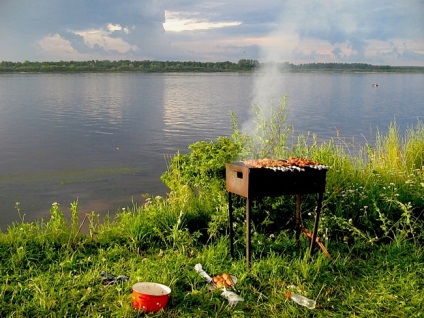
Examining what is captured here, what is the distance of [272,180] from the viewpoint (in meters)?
4.12

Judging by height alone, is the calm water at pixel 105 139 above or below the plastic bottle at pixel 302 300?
below

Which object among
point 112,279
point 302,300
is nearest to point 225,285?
point 302,300

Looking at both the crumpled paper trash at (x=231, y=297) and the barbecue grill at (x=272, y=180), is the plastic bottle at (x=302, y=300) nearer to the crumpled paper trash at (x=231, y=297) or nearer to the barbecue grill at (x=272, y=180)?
the crumpled paper trash at (x=231, y=297)

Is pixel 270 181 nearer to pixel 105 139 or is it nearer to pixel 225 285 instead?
pixel 225 285

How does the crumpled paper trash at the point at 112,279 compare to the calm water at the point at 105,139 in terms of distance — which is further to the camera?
the calm water at the point at 105,139

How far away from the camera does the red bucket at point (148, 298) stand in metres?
3.40

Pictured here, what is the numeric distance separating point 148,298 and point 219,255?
1200 millimetres

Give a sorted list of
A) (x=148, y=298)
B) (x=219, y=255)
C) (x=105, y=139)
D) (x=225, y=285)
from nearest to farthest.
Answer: (x=148, y=298)
(x=225, y=285)
(x=219, y=255)
(x=105, y=139)

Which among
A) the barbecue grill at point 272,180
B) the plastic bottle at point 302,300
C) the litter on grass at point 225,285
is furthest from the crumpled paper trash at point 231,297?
the barbecue grill at point 272,180

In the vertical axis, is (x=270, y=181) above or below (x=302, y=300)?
above

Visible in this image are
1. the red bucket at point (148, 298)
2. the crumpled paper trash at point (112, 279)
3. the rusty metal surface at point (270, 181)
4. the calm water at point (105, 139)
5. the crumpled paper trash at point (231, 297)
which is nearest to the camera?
the red bucket at point (148, 298)

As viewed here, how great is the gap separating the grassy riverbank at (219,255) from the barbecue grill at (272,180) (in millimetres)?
375

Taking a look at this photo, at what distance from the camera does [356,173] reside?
6816 mm

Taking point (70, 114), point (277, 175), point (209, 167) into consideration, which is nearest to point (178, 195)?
point (209, 167)
